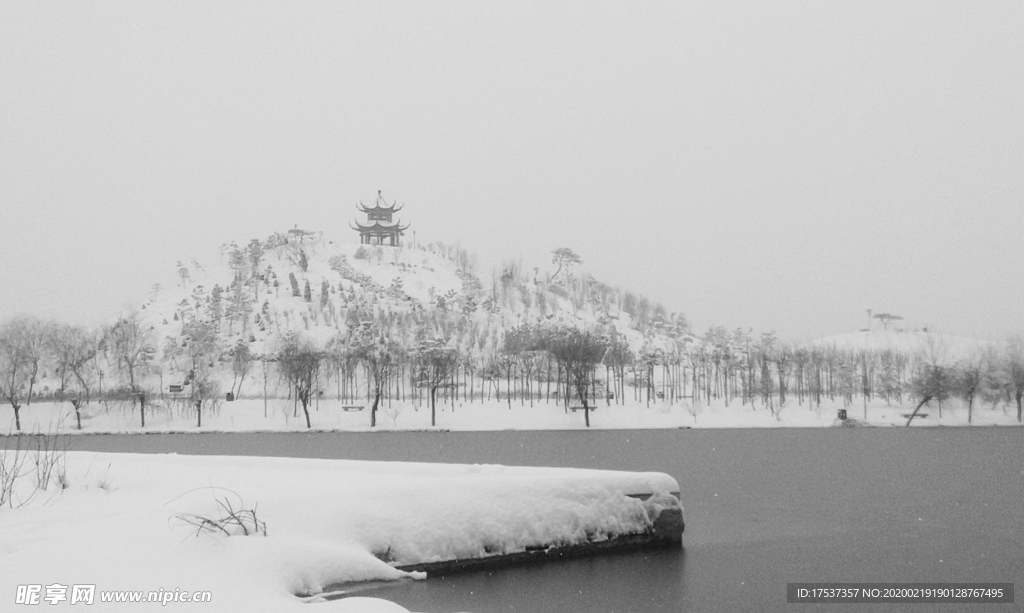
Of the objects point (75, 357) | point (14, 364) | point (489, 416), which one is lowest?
point (489, 416)

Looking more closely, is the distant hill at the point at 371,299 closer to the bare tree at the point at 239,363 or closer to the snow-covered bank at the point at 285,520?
the bare tree at the point at 239,363

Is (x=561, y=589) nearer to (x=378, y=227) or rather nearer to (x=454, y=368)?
(x=454, y=368)

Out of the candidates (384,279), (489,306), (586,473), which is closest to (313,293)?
(384,279)

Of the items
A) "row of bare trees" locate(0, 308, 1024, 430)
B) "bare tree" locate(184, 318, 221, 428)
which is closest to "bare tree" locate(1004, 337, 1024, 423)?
"row of bare trees" locate(0, 308, 1024, 430)

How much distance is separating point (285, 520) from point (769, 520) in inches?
452

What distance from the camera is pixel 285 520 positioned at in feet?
32.6

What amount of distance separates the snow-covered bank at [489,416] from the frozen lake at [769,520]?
12.1 m

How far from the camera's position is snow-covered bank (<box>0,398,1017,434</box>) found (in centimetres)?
5338

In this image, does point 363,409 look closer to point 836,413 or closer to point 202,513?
point 836,413

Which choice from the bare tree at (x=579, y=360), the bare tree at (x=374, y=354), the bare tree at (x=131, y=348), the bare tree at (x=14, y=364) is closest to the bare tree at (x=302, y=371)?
the bare tree at (x=374, y=354)

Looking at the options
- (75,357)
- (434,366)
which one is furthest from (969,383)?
(75,357)

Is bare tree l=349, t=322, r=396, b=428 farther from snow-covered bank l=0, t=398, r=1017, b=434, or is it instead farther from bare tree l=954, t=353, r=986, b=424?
A: bare tree l=954, t=353, r=986, b=424

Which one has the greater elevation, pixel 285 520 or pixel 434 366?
pixel 434 366

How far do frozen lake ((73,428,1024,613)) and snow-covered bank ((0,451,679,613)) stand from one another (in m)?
0.68
